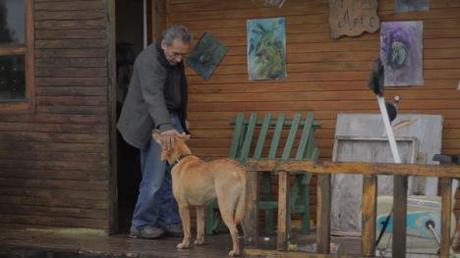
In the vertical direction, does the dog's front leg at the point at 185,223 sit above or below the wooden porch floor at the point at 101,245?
above

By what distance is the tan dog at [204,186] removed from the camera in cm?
525

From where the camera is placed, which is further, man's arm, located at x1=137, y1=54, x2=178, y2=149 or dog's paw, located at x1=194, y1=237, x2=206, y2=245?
dog's paw, located at x1=194, y1=237, x2=206, y2=245

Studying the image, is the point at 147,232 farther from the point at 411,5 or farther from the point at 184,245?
the point at 411,5

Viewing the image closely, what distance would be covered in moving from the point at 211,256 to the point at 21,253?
1680mm

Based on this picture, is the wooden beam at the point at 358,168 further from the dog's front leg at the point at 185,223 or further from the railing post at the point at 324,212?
the dog's front leg at the point at 185,223

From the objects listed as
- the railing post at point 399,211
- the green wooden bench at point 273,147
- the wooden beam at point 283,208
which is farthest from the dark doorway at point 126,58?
the railing post at point 399,211

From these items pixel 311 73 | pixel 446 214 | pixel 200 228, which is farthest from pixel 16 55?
pixel 446 214

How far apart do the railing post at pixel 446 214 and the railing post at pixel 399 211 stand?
0.71 ft

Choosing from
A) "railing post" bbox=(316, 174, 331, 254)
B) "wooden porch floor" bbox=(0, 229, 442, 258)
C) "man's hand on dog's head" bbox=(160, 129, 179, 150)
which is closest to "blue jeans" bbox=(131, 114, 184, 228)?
"wooden porch floor" bbox=(0, 229, 442, 258)

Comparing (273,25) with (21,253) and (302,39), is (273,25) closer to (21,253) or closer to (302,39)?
(302,39)

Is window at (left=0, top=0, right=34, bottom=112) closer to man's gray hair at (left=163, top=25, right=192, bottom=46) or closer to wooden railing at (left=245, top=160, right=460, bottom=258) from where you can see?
man's gray hair at (left=163, top=25, right=192, bottom=46)

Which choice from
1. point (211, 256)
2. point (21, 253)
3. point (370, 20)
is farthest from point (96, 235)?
point (370, 20)

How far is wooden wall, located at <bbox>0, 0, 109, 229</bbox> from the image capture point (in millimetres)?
6355

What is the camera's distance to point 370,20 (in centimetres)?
633
